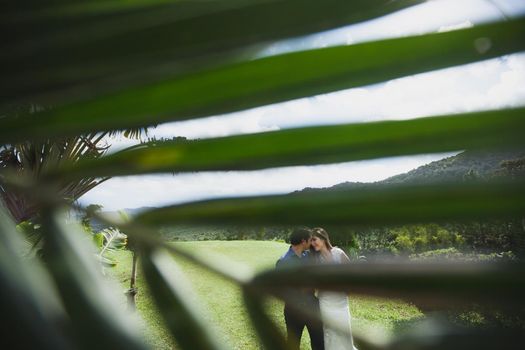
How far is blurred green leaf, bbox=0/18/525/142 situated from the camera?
0.32 m

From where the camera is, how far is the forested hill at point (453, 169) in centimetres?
35

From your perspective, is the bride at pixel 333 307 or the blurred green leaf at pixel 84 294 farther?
the bride at pixel 333 307

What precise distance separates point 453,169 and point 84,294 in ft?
0.97

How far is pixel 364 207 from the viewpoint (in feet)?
1.15

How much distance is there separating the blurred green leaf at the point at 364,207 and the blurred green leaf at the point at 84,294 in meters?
0.09

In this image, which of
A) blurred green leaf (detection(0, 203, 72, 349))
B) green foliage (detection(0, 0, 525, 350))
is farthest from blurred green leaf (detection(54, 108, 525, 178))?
blurred green leaf (detection(0, 203, 72, 349))

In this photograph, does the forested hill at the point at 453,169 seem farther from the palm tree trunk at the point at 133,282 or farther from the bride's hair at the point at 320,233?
the palm tree trunk at the point at 133,282

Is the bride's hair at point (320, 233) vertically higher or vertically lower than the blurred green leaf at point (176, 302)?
higher

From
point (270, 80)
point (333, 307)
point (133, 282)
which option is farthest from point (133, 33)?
point (133, 282)

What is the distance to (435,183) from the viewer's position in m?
0.34

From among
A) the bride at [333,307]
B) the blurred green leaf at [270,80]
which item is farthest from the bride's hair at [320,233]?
the blurred green leaf at [270,80]

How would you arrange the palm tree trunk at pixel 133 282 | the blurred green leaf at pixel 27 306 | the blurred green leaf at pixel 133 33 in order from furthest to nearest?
the palm tree trunk at pixel 133 282
the blurred green leaf at pixel 133 33
the blurred green leaf at pixel 27 306

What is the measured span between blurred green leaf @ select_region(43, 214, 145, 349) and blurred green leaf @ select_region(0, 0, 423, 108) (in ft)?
0.40

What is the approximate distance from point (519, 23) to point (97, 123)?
1.06 ft
